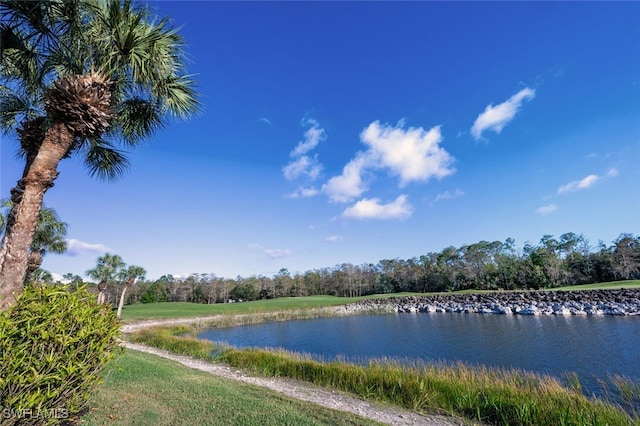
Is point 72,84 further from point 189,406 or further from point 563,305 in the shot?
point 563,305

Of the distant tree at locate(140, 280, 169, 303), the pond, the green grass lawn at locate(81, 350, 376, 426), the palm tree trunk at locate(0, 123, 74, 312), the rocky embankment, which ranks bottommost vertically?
the pond

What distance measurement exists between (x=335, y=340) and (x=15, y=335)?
20.4 metres

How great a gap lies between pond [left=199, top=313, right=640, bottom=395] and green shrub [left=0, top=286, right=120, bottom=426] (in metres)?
11.5

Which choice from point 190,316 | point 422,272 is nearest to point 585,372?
point 190,316

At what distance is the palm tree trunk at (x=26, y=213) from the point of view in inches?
179

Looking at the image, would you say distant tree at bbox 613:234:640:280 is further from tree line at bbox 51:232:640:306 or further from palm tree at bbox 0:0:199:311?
palm tree at bbox 0:0:199:311

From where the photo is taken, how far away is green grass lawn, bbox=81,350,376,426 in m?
4.79

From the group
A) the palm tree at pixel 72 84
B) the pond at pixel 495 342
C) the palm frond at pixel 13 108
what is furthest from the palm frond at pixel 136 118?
the pond at pixel 495 342

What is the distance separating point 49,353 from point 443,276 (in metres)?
73.1

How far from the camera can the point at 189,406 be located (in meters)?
5.45

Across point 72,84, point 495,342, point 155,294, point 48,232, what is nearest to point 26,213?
point 72,84

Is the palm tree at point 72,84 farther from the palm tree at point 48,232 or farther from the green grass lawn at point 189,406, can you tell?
the palm tree at point 48,232

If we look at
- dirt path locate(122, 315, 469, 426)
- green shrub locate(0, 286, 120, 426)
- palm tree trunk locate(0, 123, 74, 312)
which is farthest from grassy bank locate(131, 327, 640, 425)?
palm tree trunk locate(0, 123, 74, 312)

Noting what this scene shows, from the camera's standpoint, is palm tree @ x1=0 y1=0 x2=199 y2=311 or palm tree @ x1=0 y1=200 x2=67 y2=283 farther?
palm tree @ x1=0 y1=200 x2=67 y2=283
